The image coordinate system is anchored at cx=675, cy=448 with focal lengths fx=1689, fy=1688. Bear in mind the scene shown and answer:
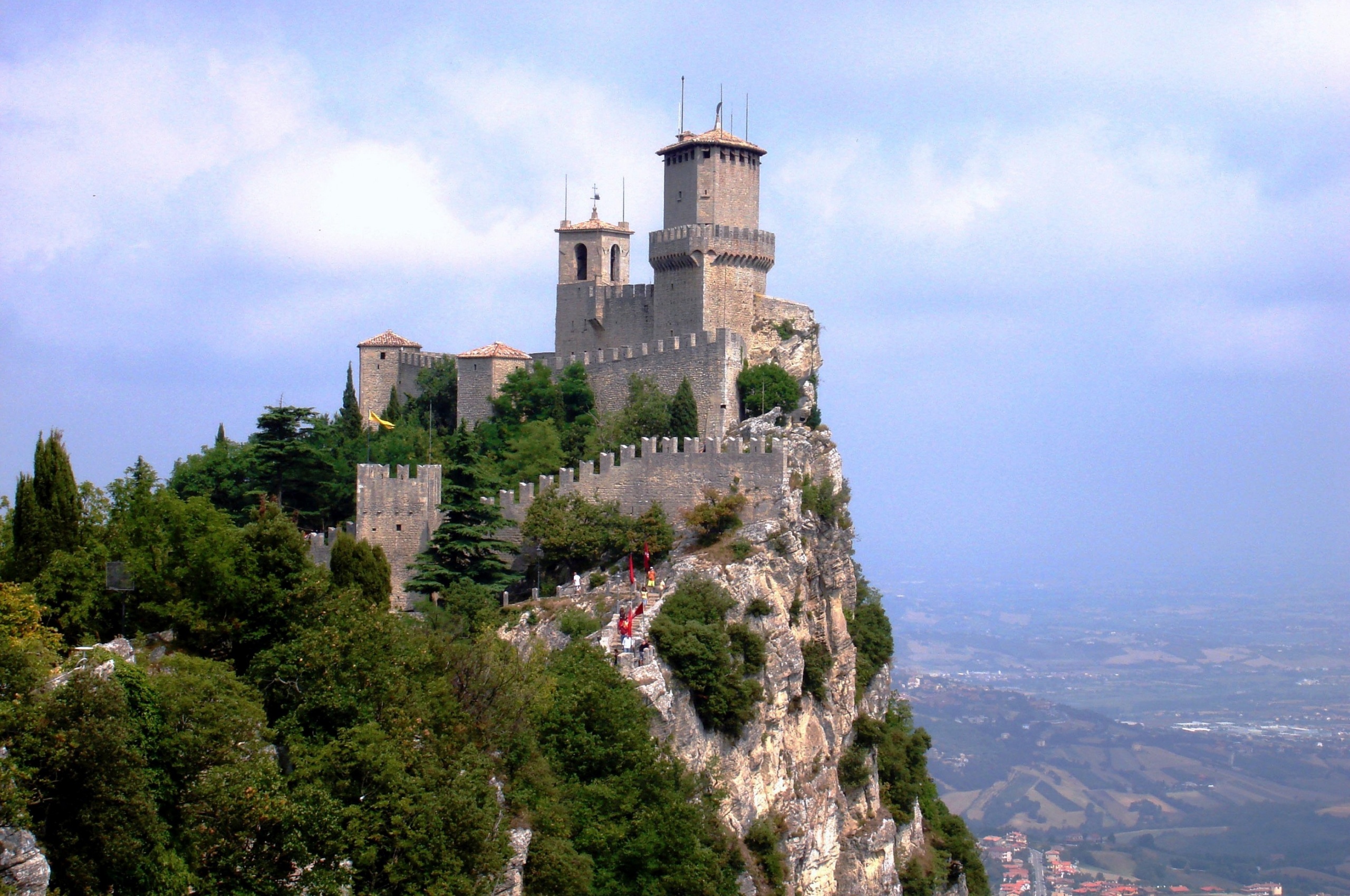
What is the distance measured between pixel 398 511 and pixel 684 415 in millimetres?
10345

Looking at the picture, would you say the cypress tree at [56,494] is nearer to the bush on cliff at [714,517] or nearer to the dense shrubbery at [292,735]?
the dense shrubbery at [292,735]

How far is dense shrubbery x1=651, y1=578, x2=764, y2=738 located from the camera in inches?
1652

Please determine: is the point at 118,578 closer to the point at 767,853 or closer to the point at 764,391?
the point at 767,853

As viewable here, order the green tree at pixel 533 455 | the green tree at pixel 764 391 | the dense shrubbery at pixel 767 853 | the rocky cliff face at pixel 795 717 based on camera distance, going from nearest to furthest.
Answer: the rocky cliff face at pixel 795 717 → the dense shrubbery at pixel 767 853 → the green tree at pixel 533 455 → the green tree at pixel 764 391

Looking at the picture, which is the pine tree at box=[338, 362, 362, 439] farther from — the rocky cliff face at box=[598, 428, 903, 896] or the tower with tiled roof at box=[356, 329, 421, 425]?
the rocky cliff face at box=[598, 428, 903, 896]

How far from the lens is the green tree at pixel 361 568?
38.9 meters

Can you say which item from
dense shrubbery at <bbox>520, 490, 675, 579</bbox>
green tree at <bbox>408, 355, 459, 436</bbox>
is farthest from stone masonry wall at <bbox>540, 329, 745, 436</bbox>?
dense shrubbery at <bbox>520, 490, 675, 579</bbox>

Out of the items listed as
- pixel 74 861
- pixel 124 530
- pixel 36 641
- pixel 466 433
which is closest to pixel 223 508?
pixel 466 433

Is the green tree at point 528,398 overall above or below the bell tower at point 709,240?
below

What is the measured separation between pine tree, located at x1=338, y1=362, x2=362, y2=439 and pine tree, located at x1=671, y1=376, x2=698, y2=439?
38.0 feet

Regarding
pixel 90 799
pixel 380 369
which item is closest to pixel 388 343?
pixel 380 369

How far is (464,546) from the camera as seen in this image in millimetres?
45906

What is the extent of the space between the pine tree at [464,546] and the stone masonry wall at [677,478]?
39.6 inches

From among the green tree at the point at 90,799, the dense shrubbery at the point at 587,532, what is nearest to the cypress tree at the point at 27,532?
the green tree at the point at 90,799
